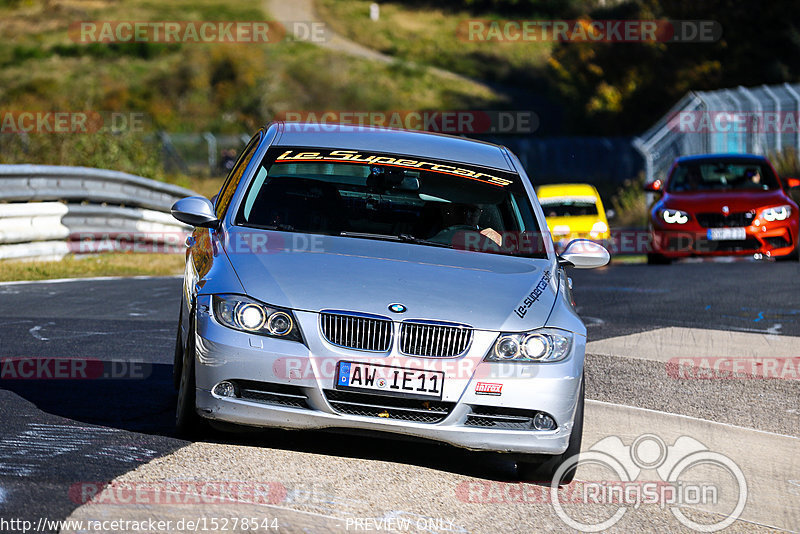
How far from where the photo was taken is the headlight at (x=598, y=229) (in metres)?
24.4

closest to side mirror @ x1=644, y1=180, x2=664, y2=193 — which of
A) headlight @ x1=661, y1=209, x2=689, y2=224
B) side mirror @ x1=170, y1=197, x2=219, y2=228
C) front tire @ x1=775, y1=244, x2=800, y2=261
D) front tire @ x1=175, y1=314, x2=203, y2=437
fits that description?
headlight @ x1=661, y1=209, x2=689, y2=224

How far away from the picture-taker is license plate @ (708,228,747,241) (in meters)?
18.8

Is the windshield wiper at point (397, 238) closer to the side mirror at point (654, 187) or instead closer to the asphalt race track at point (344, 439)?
the asphalt race track at point (344, 439)

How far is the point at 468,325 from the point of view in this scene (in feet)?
19.6

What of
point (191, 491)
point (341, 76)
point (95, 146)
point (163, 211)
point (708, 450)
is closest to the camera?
point (191, 491)

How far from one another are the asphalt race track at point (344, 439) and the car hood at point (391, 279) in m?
0.74

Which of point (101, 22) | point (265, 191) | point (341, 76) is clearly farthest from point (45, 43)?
point (265, 191)

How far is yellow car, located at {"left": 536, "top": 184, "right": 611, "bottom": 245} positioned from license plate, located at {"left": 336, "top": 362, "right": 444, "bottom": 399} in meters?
18.1

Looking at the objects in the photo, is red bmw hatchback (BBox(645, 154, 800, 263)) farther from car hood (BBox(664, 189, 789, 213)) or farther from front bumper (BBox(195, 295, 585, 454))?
front bumper (BBox(195, 295, 585, 454))

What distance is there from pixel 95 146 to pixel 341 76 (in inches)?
2087

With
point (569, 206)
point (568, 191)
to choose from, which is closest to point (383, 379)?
point (569, 206)

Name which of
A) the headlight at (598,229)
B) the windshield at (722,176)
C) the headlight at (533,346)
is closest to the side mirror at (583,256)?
the headlight at (533,346)

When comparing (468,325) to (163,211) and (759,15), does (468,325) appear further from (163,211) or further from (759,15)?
(759,15)

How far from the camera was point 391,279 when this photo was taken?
618 cm
